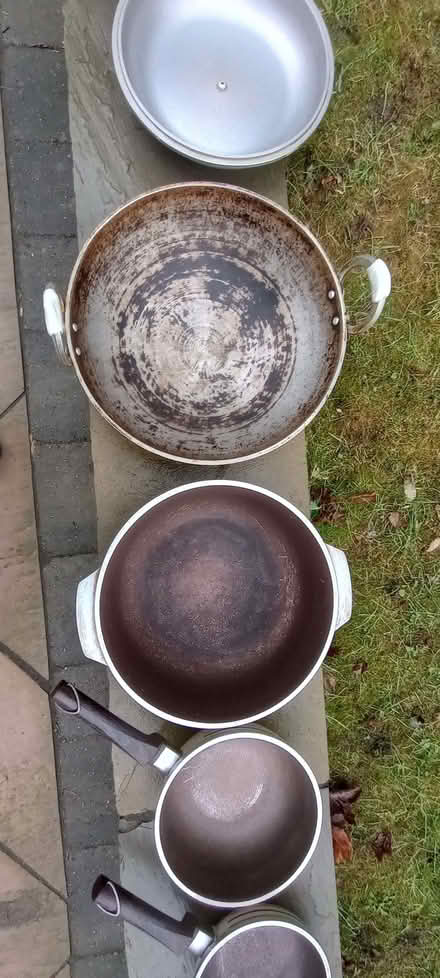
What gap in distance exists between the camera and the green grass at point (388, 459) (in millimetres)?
1670

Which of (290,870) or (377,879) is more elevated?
(290,870)

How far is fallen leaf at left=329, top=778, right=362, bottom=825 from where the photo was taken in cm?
169

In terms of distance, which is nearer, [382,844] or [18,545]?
[18,545]

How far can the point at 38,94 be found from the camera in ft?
4.71

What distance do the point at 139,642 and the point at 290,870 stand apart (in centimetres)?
51

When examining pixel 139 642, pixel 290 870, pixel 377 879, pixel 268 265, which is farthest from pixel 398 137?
pixel 377 879

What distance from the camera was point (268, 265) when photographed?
132 cm

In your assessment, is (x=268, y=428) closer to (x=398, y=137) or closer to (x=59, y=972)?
(x=398, y=137)

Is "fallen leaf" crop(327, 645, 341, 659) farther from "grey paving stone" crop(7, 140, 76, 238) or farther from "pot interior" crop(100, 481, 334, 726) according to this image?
"grey paving stone" crop(7, 140, 76, 238)

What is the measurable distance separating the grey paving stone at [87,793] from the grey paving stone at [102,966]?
285mm

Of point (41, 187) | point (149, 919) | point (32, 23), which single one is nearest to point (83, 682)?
point (149, 919)

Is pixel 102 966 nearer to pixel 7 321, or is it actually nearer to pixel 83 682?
pixel 83 682

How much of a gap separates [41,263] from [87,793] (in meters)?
1.18

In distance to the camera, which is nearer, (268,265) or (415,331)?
(268,265)
